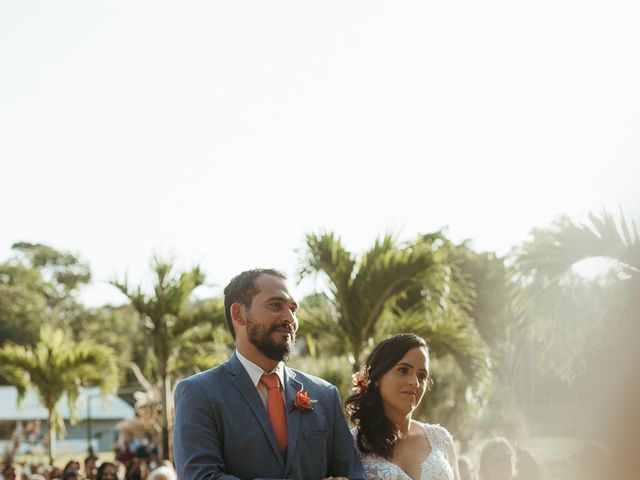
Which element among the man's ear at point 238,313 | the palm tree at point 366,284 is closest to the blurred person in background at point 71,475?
the palm tree at point 366,284

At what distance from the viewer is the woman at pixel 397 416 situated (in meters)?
4.06

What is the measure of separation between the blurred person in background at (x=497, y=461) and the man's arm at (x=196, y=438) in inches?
149

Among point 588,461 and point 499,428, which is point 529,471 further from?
point 499,428

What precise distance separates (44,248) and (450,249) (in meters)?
60.5

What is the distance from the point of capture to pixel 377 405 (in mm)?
4172

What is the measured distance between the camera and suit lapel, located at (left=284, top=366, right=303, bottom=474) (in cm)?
327

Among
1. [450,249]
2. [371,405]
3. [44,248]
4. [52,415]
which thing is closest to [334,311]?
[450,249]

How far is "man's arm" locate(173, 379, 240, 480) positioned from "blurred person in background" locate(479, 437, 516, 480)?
3784 mm

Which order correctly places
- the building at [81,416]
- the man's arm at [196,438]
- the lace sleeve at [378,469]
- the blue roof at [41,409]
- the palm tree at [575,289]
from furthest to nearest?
the blue roof at [41,409], the building at [81,416], the palm tree at [575,289], the lace sleeve at [378,469], the man's arm at [196,438]

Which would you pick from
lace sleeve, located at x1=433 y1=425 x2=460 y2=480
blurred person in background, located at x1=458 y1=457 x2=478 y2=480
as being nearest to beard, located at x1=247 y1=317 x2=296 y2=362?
lace sleeve, located at x1=433 y1=425 x2=460 y2=480

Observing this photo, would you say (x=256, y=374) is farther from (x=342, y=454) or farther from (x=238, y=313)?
(x=342, y=454)

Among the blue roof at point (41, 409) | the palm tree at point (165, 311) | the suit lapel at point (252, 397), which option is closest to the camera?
the suit lapel at point (252, 397)

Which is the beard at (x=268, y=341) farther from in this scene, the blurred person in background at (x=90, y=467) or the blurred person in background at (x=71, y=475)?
the blurred person in background at (x=90, y=467)

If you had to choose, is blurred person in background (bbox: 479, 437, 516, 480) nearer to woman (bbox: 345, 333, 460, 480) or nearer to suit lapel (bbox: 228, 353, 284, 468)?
woman (bbox: 345, 333, 460, 480)
